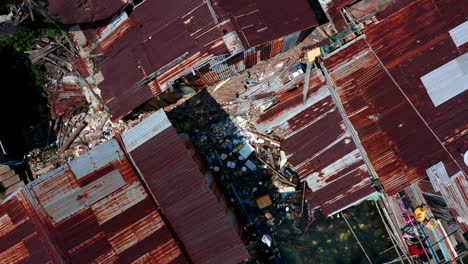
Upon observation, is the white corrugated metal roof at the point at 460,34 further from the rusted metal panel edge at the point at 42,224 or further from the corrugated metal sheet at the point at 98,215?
the rusted metal panel edge at the point at 42,224

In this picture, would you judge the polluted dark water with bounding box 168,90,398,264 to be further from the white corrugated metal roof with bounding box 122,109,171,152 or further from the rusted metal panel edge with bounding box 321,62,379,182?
the rusted metal panel edge with bounding box 321,62,379,182

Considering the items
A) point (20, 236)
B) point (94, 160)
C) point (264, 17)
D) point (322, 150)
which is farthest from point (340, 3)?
point (20, 236)

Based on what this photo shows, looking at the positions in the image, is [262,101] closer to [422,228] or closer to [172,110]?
[172,110]

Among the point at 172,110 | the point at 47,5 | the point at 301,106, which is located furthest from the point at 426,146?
the point at 47,5

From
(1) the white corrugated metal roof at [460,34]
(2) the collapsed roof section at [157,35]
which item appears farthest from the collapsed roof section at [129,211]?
(1) the white corrugated metal roof at [460,34]

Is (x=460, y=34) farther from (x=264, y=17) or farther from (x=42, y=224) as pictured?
(x=42, y=224)

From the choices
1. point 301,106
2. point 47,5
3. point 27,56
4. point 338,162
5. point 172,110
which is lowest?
point 338,162
